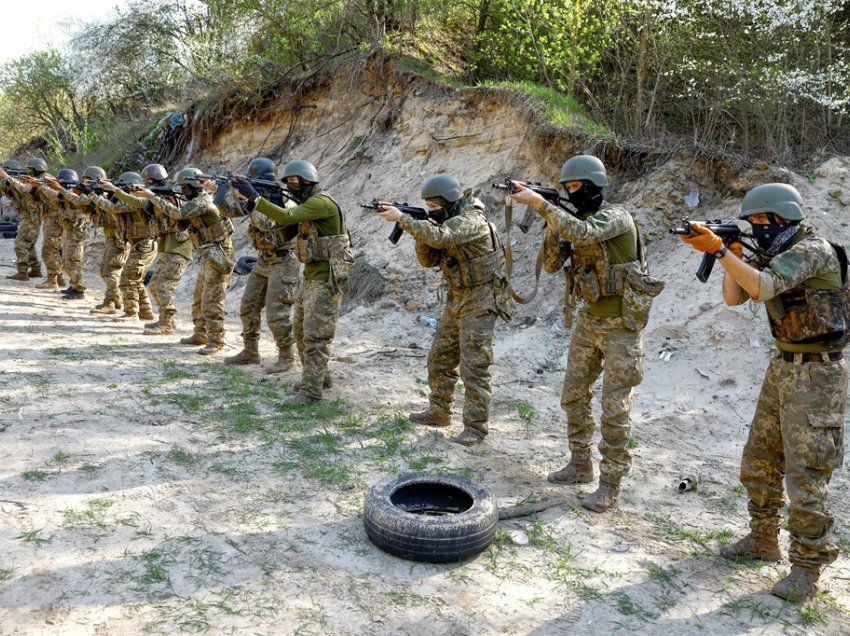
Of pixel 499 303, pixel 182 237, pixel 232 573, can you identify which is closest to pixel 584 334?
pixel 499 303

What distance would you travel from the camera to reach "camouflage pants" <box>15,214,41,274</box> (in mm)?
13211

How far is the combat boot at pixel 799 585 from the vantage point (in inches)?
149

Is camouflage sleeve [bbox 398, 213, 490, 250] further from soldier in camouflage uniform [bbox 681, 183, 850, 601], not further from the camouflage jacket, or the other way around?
soldier in camouflage uniform [bbox 681, 183, 850, 601]

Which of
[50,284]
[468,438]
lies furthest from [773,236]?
[50,284]

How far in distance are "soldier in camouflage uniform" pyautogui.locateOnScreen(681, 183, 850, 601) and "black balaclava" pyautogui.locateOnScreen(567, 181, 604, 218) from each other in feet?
3.94

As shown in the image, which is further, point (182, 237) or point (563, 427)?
point (182, 237)

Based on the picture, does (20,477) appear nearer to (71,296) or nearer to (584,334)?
(584,334)

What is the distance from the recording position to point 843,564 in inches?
170

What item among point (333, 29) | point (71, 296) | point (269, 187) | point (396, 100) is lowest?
point (71, 296)

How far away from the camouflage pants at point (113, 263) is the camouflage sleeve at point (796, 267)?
967 cm

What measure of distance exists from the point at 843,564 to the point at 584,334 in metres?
2.16

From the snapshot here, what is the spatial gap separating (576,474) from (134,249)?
7865 millimetres

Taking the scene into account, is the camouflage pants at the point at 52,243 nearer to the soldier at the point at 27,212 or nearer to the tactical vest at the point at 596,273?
the soldier at the point at 27,212

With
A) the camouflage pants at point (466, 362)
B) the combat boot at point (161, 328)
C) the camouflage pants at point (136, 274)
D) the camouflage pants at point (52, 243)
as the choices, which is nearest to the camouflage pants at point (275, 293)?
the combat boot at point (161, 328)
